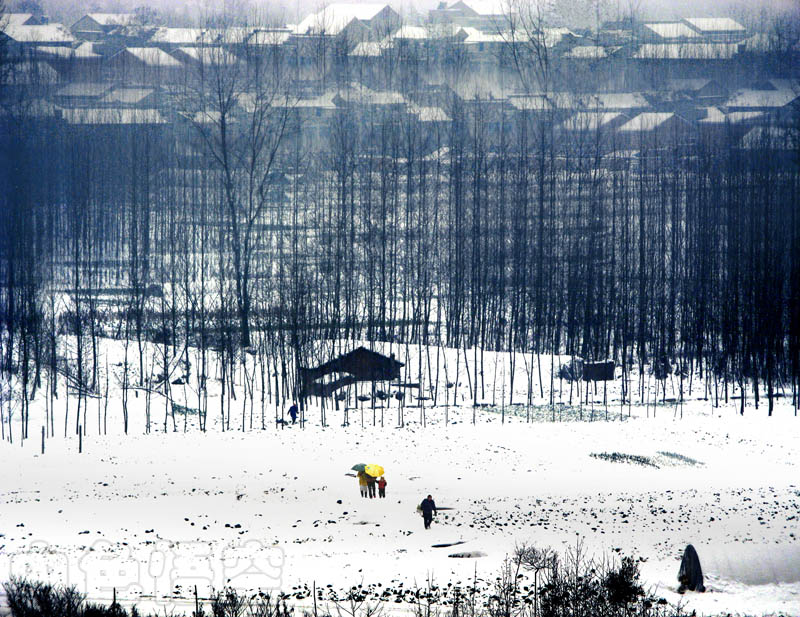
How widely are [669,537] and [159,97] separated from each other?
34.0m

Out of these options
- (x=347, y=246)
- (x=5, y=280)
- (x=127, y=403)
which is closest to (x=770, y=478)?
(x=127, y=403)

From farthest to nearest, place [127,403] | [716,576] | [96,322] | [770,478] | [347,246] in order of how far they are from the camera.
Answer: [347,246], [96,322], [127,403], [770,478], [716,576]

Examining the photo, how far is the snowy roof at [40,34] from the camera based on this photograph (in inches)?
1646

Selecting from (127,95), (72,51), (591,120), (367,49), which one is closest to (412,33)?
(367,49)

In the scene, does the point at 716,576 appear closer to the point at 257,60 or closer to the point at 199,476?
the point at 199,476

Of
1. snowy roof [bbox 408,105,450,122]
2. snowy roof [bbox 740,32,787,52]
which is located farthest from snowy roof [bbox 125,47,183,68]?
snowy roof [bbox 740,32,787,52]

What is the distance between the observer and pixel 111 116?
3903cm

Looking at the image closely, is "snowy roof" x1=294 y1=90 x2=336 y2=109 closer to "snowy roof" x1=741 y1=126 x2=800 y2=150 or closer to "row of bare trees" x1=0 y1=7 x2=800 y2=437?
"row of bare trees" x1=0 y1=7 x2=800 y2=437

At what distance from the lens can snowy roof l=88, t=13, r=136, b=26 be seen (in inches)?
1752

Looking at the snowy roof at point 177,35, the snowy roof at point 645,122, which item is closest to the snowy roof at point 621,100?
the snowy roof at point 645,122

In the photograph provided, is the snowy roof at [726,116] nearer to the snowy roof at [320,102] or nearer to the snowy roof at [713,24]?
the snowy roof at [713,24]

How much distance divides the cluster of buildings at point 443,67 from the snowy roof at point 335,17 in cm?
10

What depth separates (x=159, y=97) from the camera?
40.2 metres

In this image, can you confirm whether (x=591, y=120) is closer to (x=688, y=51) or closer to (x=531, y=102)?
(x=531, y=102)
